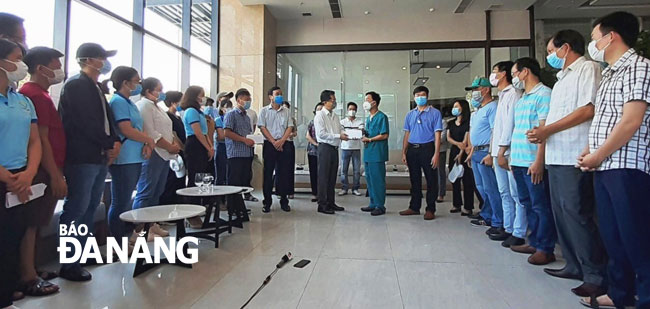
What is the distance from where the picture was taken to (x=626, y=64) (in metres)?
1.62

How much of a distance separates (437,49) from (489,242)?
16.8ft

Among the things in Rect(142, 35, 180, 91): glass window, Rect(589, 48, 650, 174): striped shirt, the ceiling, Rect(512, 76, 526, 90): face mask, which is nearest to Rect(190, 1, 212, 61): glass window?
Rect(142, 35, 180, 91): glass window

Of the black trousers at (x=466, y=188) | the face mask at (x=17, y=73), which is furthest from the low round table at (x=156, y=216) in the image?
the black trousers at (x=466, y=188)

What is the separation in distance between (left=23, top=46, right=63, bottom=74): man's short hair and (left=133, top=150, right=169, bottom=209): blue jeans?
3.36ft

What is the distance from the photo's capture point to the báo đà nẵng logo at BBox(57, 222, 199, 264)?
2.22m

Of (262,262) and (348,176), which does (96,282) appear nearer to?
(262,262)

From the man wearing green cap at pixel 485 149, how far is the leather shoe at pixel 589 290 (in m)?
1.30

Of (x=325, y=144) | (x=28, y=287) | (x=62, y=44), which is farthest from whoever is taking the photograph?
(x=325, y=144)

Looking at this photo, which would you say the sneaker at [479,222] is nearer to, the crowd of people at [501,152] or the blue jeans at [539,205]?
the crowd of people at [501,152]

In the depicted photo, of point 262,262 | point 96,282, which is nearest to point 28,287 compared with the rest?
point 96,282

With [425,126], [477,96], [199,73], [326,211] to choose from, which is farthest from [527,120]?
[199,73]

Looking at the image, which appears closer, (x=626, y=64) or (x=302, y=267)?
(x=626, y=64)

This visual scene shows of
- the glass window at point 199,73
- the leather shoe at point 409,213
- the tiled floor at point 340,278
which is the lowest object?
the tiled floor at point 340,278

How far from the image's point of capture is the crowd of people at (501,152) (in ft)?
5.24
